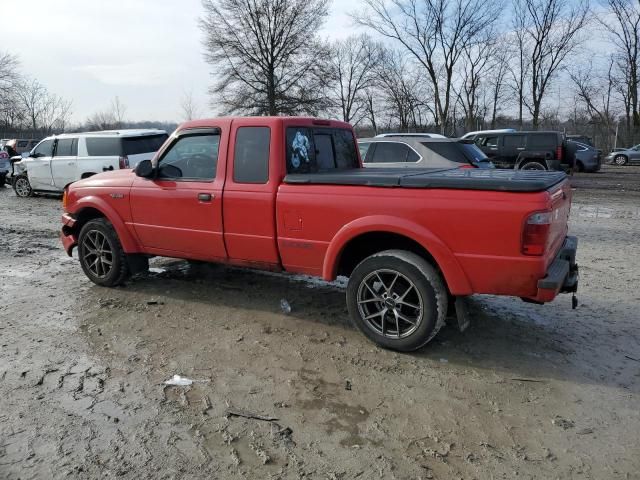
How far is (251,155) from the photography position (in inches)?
185

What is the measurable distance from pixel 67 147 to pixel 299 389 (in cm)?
1235

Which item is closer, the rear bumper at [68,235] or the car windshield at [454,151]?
the rear bumper at [68,235]

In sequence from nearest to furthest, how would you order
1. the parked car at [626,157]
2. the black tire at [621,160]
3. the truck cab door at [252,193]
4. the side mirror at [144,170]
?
the truck cab door at [252,193] < the side mirror at [144,170] < the parked car at [626,157] < the black tire at [621,160]

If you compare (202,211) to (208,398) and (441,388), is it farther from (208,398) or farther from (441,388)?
(441,388)

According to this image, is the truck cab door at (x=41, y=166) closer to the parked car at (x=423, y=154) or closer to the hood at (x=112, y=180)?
the parked car at (x=423, y=154)

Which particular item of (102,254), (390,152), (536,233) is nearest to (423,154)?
(390,152)

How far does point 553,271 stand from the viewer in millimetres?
3707

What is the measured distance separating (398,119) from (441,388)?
5134 centimetres

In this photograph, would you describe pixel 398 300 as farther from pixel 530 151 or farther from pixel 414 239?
pixel 530 151

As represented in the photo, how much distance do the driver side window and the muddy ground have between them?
4.47ft

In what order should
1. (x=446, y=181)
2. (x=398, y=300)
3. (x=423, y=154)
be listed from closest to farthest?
(x=446, y=181) → (x=398, y=300) → (x=423, y=154)

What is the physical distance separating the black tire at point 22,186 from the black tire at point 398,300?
1436cm

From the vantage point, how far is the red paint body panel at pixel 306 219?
3561 millimetres

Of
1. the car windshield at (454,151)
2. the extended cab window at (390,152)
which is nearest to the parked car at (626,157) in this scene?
the car windshield at (454,151)
